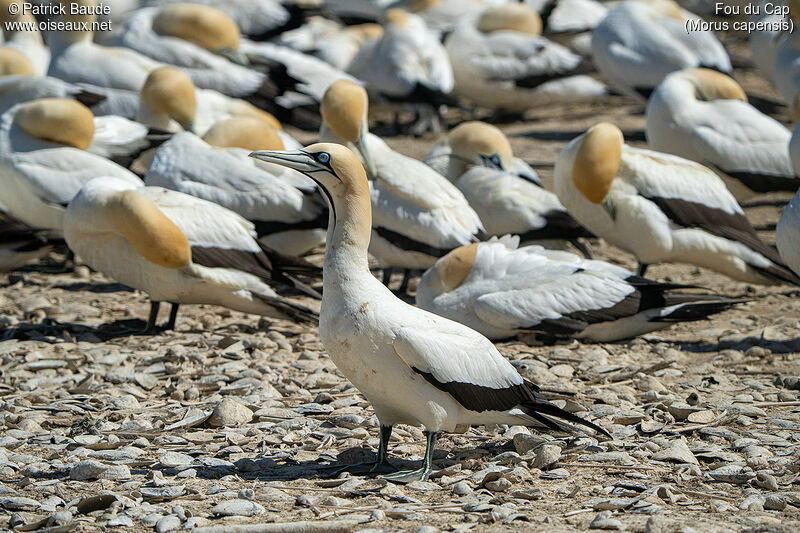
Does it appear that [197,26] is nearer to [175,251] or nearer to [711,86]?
[711,86]

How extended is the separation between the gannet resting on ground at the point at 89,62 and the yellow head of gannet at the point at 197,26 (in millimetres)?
1132

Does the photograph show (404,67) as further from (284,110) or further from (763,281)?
(763,281)

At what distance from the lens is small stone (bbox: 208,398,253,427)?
17.0ft

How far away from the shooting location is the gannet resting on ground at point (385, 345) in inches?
169

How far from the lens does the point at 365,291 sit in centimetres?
436

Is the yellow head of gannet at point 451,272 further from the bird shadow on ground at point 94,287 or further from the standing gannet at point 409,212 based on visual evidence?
the bird shadow on ground at point 94,287

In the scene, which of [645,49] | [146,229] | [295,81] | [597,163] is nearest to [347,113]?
[597,163]

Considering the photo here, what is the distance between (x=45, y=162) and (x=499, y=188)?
3320 millimetres

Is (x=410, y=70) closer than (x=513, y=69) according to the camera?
Yes

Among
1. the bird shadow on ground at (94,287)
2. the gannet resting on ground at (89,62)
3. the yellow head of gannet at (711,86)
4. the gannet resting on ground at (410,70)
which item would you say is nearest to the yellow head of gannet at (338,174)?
the bird shadow on ground at (94,287)

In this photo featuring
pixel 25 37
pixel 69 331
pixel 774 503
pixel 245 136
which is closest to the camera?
pixel 774 503

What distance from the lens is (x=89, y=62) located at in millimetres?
11023

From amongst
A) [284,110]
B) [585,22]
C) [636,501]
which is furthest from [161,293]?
[585,22]

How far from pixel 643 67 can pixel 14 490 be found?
31.4 ft
